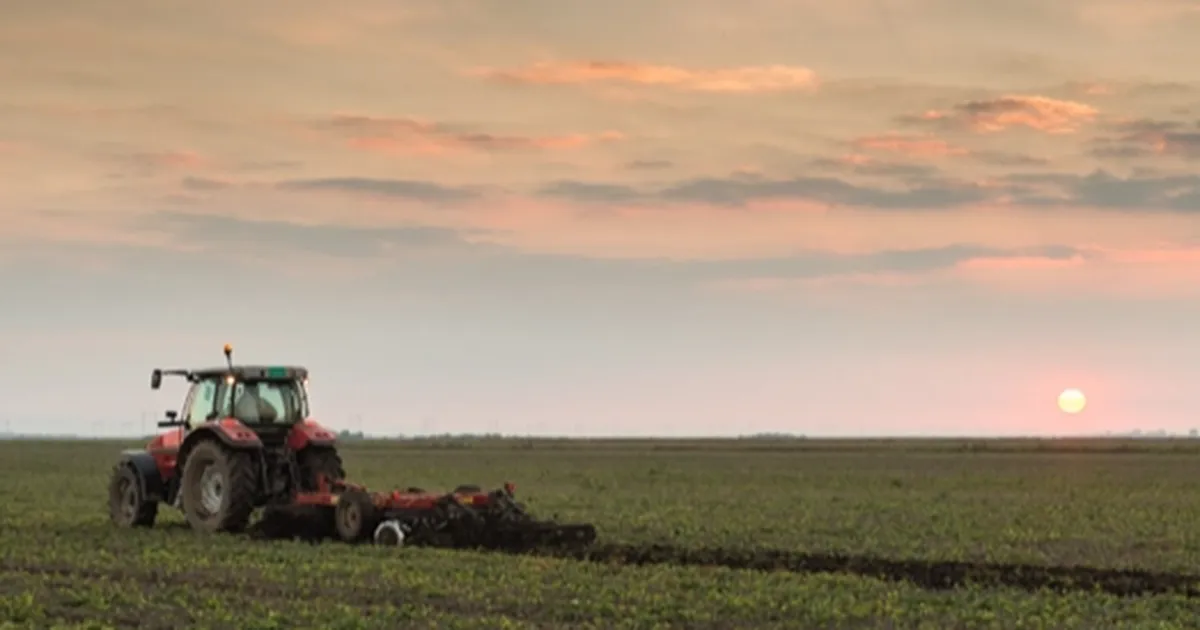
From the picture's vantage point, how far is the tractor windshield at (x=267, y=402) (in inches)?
1180

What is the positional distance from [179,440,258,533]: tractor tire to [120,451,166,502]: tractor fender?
1052mm

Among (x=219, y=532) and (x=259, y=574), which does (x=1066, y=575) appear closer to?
(x=259, y=574)

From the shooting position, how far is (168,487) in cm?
3125

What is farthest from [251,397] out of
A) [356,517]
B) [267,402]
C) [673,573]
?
[673,573]

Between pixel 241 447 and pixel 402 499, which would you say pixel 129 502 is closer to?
pixel 241 447

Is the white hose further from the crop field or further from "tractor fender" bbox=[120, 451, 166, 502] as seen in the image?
"tractor fender" bbox=[120, 451, 166, 502]

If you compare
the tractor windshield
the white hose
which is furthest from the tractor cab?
the white hose

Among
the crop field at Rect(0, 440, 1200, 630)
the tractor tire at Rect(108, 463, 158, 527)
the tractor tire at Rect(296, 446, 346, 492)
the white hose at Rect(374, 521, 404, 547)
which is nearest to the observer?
the crop field at Rect(0, 440, 1200, 630)

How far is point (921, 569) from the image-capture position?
23688 millimetres

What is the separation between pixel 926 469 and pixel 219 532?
53038 millimetres

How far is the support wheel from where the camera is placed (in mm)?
26797

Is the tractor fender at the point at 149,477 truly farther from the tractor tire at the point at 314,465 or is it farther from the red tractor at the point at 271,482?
the tractor tire at the point at 314,465

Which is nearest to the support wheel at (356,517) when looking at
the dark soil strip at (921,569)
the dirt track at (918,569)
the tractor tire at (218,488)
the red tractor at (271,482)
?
the red tractor at (271,482)

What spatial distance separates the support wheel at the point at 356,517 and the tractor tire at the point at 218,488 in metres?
2.47
